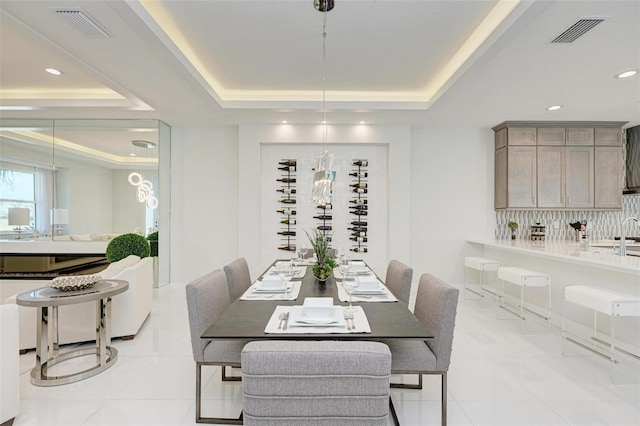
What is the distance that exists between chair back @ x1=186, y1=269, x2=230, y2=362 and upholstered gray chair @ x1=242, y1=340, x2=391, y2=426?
31.3 inches

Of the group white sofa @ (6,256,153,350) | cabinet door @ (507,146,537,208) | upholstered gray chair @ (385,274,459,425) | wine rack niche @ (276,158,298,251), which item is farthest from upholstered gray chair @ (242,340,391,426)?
cabinet door @ (507,146,537,208)

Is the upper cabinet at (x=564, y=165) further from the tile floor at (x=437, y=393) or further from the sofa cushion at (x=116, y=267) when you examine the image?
the sofa cushion at (x=116, y=267)

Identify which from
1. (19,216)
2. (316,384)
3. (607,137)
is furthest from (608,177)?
(19,216)

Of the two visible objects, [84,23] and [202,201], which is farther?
[202,201]

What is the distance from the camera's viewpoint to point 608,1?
240 centimetres

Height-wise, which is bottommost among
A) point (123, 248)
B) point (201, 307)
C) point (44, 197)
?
point (201, 307)

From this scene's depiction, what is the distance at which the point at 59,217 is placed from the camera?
5.52m

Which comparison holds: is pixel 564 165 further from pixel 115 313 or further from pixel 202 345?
pixel 115 313

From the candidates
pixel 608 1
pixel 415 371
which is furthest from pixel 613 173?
pixel 415 371

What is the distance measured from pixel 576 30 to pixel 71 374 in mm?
4849

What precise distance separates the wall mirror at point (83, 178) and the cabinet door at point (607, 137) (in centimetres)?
696

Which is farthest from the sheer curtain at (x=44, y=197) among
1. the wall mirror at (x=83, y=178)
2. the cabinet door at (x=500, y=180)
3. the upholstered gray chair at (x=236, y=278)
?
the cabinet door at (x=500, y=180)

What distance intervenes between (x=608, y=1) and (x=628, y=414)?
9.15 feet

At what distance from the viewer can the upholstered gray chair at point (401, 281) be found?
109 inches
